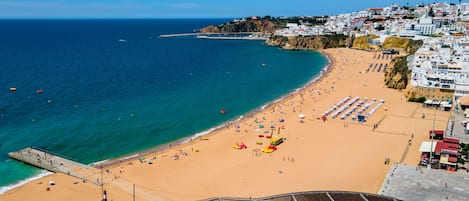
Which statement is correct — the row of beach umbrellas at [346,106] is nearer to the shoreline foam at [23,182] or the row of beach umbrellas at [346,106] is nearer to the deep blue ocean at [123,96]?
the deep blue ocean at [123,96]

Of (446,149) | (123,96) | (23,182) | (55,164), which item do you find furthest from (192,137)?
(446,149)

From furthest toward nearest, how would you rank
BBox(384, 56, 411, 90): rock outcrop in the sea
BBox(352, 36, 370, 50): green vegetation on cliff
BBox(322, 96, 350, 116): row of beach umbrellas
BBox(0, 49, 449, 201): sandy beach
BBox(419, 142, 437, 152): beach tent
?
BBox(352, 36, 370, 50): green vegetation on cliff, BBox(384, 56, 411, 90): rock outcrop in the sea, BBox(322, 96, 350, 116): row of beach umbrellas, BBox(419, 142, 437, 152): beach tent, BBox(0, 49, 449, 201): sandy beach

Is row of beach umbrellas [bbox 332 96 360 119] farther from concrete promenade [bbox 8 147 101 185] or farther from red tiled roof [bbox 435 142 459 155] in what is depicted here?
A: concrete promenade [bbox 8 147 101 185]

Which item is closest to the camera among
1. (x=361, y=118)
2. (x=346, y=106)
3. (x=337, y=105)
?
(x=361, y=118)

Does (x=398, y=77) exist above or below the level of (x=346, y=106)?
above

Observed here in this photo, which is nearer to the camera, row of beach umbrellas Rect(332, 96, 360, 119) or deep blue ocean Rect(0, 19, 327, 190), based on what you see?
deep blue ocean Rect(0, 19, 327, 190)

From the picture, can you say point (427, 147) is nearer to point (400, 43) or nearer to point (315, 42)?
point (400, 43)

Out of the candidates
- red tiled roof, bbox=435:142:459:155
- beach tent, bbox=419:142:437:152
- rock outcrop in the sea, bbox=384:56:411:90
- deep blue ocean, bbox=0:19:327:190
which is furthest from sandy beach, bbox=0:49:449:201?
rock outcrop in the sea, bbox=384:56:411:90
